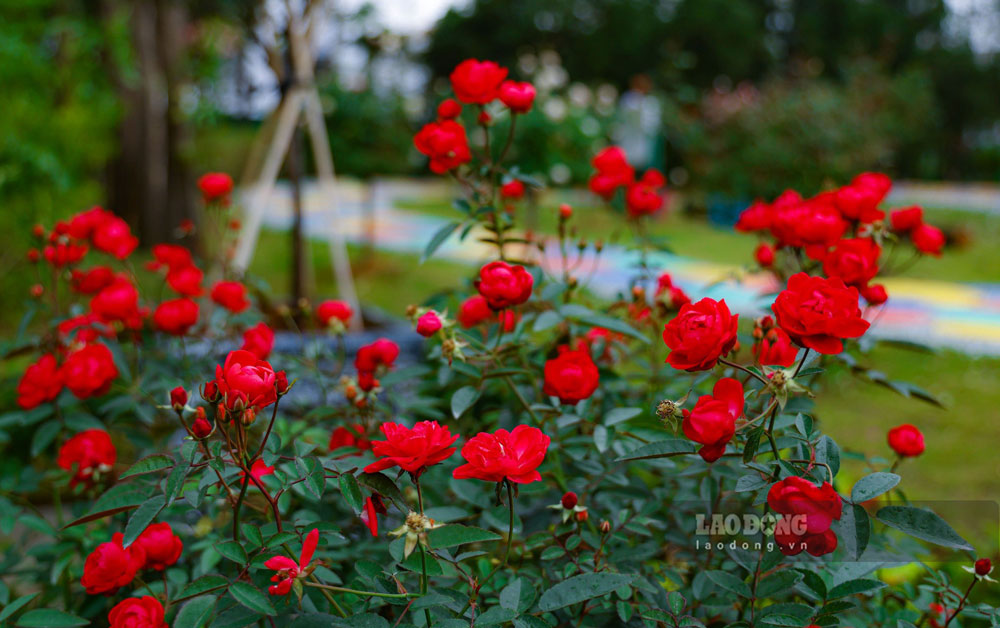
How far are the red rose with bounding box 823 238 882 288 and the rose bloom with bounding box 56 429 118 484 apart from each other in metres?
0.96

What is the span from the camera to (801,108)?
8.96 metres

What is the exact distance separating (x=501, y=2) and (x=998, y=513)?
18.0 meters

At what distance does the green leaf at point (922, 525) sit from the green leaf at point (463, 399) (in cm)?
46

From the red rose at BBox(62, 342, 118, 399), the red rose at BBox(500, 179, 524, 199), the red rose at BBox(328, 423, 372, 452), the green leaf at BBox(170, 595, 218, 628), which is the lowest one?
A: the green leaf at BBox(170, 595, 218, 628)

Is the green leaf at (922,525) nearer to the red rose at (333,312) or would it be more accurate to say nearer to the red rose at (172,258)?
the red rose at (333,312)

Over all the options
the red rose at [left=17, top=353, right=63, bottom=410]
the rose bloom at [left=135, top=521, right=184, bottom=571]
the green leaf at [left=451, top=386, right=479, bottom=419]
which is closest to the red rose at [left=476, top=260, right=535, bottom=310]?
the green leaf at [left=451, top=386, right=479, bottom=419]

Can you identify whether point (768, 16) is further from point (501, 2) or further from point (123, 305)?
point (123, 305)

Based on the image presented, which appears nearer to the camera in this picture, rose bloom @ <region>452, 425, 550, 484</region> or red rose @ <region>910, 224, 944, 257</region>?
rose bloom @ <region>452, 425, 550, 484</region>

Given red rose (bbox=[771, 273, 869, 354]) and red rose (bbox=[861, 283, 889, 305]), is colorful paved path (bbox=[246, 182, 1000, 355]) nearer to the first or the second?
red rose (bbox=[861, 283, 889, 305])

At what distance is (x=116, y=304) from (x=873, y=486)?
3.52ft

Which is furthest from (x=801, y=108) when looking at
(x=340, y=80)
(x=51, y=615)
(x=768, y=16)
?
(x=768, y=16)

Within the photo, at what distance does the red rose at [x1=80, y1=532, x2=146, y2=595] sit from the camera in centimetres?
82

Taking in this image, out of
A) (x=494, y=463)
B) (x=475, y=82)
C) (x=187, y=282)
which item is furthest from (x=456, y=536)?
(x=187, y=282)

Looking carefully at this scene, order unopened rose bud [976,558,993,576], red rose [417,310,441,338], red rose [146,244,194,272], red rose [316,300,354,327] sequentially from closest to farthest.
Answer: unopened rose bud [976,558,993,576] < red rose [417,310,441,338] < red rose [316,300,354,327] < red rose [146,244,194,272]
